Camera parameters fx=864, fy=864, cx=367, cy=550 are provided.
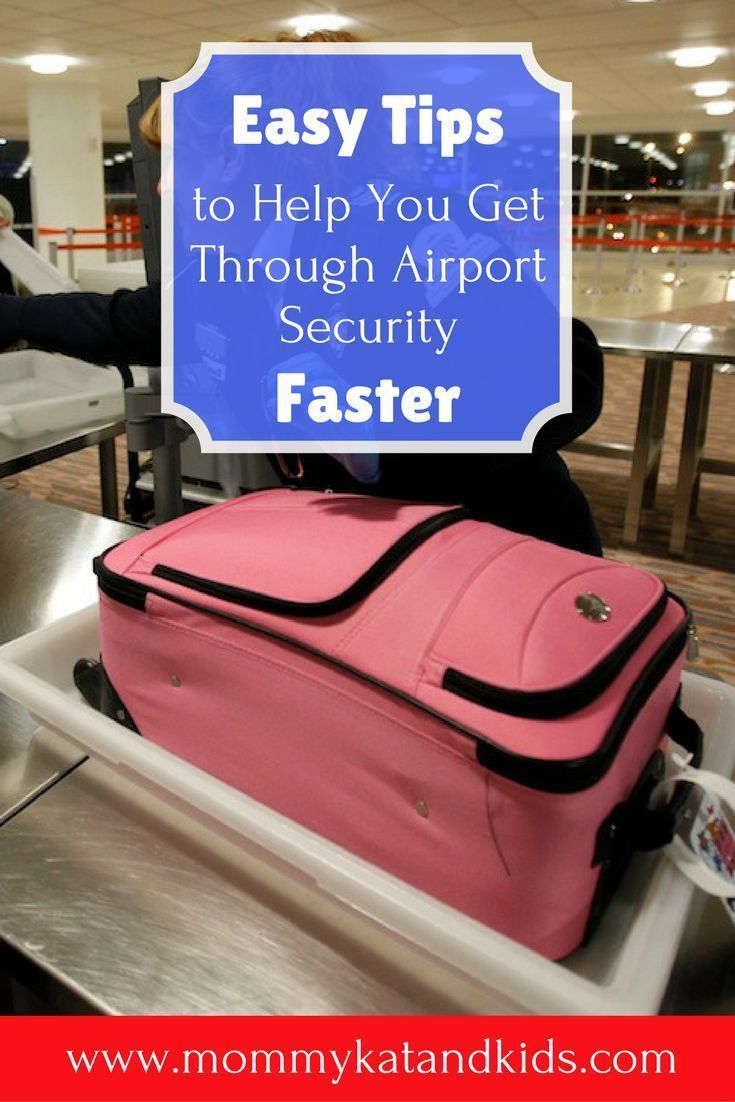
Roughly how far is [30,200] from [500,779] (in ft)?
19.2

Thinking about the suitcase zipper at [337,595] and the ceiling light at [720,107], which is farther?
the ceiling light at [720,107]

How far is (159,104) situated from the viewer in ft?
2.64

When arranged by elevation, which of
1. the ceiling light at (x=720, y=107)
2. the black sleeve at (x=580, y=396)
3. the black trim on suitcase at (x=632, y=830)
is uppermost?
the ceiling light at (x=720, y=107)

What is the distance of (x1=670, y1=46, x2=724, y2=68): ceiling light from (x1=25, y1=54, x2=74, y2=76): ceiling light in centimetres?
583

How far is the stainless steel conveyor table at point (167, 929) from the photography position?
0.50 meters

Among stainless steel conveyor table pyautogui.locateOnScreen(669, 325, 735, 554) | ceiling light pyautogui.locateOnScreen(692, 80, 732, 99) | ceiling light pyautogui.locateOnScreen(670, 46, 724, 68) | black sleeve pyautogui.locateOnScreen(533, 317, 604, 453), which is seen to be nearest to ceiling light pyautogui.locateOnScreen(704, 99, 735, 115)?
ceiling light pyautogui.locateOnScreen(692, 80, 732, 99)

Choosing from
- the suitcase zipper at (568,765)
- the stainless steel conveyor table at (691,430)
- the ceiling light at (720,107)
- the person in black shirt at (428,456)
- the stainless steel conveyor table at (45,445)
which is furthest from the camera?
the ceiling light at (720,107)

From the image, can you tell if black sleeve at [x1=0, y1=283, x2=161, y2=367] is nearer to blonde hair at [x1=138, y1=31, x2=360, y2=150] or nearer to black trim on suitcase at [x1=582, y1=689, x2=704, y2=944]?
blonde hair at [x1=138, y1=31, x2=360, y2=150]

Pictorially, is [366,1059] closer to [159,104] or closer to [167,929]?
[167,929]

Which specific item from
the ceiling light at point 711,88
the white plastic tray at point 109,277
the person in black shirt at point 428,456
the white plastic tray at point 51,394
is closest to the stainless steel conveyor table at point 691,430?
the white plastic tray at point 109,277

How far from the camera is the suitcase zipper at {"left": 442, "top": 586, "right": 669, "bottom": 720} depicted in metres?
0.46

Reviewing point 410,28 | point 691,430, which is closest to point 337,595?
point 691,430

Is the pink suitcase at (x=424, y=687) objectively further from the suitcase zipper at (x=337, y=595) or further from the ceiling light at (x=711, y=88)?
the ceiling light at (x=711, y=88)

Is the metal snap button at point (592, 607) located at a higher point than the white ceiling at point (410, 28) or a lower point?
lower
